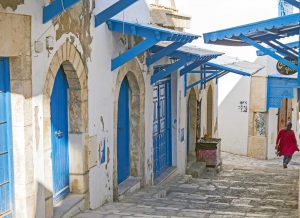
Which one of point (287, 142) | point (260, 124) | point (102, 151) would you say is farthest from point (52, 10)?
point (260, 124)

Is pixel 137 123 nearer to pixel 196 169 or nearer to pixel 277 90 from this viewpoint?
pixel 196 169

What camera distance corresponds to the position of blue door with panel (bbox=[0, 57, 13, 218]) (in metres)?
5.00

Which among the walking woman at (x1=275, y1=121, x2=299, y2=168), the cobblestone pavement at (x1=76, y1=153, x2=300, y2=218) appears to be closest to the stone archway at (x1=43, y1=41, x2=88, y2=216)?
the cobblestone pavement at (x1=76, y1=153, x2=300, y2=218)

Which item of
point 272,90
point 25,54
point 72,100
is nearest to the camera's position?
point 25,54

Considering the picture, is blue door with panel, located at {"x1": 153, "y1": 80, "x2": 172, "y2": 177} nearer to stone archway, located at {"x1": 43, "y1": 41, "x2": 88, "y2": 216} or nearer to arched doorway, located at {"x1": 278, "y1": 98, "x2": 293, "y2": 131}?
stone archway, located at {"x1": 43, "y1": 41, "x2": 88, "y2": 216}

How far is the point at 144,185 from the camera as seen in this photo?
9594mm

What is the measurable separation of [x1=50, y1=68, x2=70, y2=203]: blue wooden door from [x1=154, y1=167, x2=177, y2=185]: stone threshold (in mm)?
4152

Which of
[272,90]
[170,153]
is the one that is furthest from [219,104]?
[170,153]

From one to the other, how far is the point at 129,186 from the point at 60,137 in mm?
2593

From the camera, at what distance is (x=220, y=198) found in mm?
9586

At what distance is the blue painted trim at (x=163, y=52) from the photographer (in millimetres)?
9118

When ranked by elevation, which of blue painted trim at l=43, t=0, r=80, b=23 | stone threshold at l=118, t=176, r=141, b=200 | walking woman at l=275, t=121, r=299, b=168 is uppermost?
blue painted trim at l=43, t=0, r=80, b=23

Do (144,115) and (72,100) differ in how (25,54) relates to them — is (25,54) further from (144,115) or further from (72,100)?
(144,115)

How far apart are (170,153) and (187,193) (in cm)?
219
